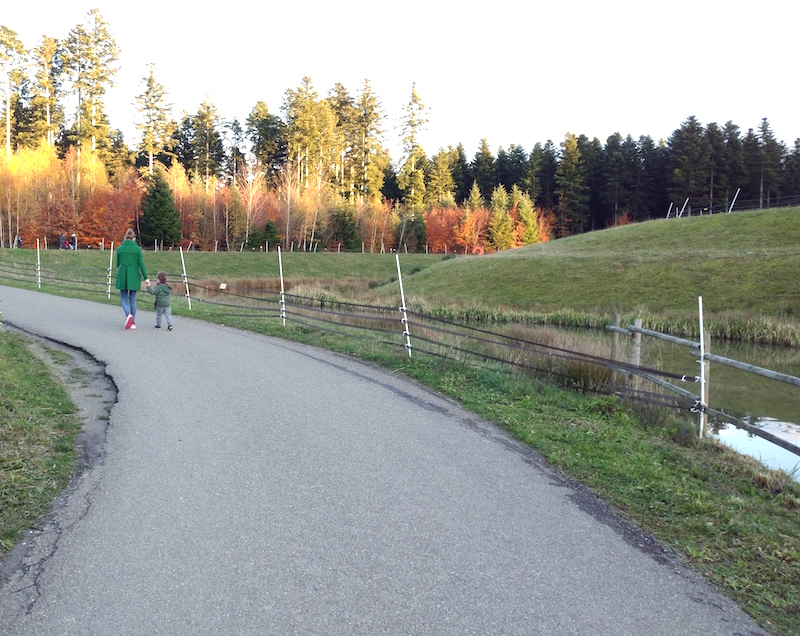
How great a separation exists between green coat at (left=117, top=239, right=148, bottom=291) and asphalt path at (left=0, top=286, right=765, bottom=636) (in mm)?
8298

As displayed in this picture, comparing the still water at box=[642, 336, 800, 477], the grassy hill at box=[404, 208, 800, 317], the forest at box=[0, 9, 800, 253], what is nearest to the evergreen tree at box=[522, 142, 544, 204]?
the forest at box=[0, 9, 800, 253]

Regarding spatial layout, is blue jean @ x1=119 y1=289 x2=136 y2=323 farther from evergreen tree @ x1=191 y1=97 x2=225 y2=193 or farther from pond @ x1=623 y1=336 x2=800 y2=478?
evergreen tree @ x1=191 y1=97 x2=225 y2=193

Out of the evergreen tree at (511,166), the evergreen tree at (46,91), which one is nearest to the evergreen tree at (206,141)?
the evergreen tree at (46,91)

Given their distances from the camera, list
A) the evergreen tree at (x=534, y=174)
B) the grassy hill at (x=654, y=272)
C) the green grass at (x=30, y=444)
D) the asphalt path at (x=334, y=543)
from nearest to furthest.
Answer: the asphalt path at (x=334, y=543), the green grass at (x=30, y=444), the grassy hill at (x=654, y=272), the evergreen tree at (x=534, y=174)

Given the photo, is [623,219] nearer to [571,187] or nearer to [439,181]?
[571,187]

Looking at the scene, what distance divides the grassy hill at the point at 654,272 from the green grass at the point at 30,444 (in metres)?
25.2

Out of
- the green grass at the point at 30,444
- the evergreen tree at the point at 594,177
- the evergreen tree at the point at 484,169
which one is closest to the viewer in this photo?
the green grass at the point at 30,444

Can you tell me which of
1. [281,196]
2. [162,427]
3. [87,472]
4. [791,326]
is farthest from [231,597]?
[281,196]

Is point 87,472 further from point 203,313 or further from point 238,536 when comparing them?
point 203,313

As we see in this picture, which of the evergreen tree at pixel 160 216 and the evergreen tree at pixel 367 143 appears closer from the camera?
the evergreen tree at pixel 160 216

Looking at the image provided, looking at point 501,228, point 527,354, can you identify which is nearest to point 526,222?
point 501,228

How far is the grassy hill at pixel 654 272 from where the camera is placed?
3359 cm

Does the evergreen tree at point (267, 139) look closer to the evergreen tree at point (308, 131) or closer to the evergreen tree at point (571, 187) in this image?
the evergreen tree at point (308, 131)

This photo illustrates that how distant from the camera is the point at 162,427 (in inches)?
300
